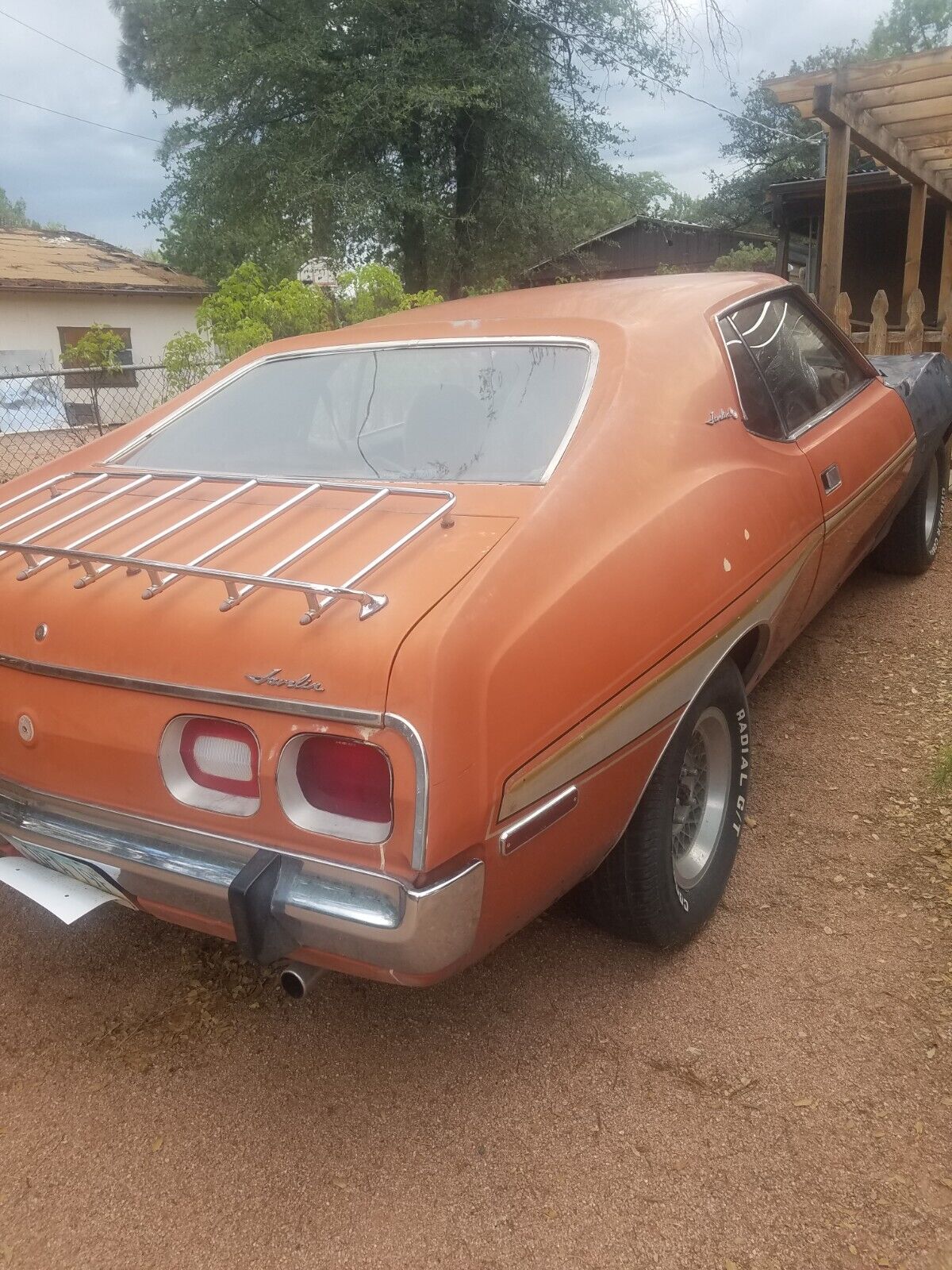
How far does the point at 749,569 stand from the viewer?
2576 mm

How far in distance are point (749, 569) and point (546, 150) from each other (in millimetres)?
16643

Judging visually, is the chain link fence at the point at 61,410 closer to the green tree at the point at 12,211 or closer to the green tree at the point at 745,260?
the green tree at the point at 745,260

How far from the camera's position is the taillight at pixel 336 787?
5.71ft

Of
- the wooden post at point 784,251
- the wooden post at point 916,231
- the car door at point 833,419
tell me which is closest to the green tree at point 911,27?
the wooden post at point 784,251

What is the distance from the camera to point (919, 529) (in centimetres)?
479

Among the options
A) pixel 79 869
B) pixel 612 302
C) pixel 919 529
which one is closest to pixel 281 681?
pixel 79 869

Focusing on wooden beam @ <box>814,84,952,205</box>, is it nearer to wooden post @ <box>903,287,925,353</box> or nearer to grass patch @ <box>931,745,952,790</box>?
wooden post @ <box>903,287,925,353</box>

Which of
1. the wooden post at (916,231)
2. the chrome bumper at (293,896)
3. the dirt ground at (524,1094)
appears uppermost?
the wooden post at (916,231)

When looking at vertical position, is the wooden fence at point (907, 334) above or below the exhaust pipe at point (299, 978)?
above

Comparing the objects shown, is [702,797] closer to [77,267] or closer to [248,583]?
[248,583]

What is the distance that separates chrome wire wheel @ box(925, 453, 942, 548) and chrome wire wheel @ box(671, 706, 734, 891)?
2.70 metres

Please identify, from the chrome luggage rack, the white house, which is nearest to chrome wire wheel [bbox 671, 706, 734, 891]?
the chrome luggage rack

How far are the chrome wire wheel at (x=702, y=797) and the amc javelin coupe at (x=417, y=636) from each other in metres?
0.01

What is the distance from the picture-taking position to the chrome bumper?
1.70 metres
